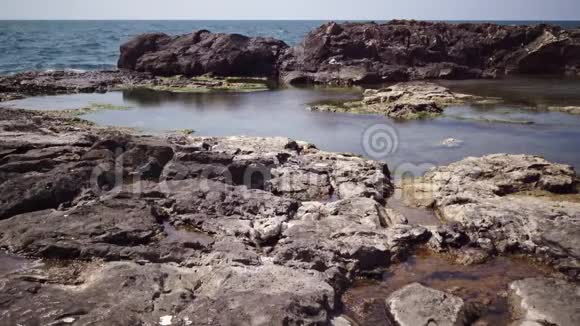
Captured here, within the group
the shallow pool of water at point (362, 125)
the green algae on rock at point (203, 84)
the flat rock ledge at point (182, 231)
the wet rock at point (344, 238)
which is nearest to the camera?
the flat rock ledge at point (182, 231)

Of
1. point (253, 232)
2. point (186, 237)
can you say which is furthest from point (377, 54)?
point (186, 237)

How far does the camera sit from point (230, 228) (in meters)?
9.87

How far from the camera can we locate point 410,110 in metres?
24.2

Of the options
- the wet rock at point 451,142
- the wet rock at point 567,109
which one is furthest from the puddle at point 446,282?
the wet rock at point 567,109

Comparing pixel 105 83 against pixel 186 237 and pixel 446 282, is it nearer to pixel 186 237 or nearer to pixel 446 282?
pixel 186 237

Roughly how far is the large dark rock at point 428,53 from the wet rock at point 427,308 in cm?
3158

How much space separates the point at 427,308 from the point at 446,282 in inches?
59.7

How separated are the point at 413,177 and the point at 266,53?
104 feet

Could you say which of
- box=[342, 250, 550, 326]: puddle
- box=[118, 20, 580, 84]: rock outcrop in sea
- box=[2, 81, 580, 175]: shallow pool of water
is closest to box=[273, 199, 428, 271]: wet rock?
box=[342, 250, 550, 326]: puddle

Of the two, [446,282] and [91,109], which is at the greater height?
[91,109]

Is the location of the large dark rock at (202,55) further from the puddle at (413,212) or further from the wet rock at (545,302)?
the wet rock at (545,302)

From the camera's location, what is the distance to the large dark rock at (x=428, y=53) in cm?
3903

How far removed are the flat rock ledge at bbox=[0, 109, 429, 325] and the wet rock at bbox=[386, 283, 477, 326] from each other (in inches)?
37.6

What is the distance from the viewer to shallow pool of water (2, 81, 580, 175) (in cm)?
1716
